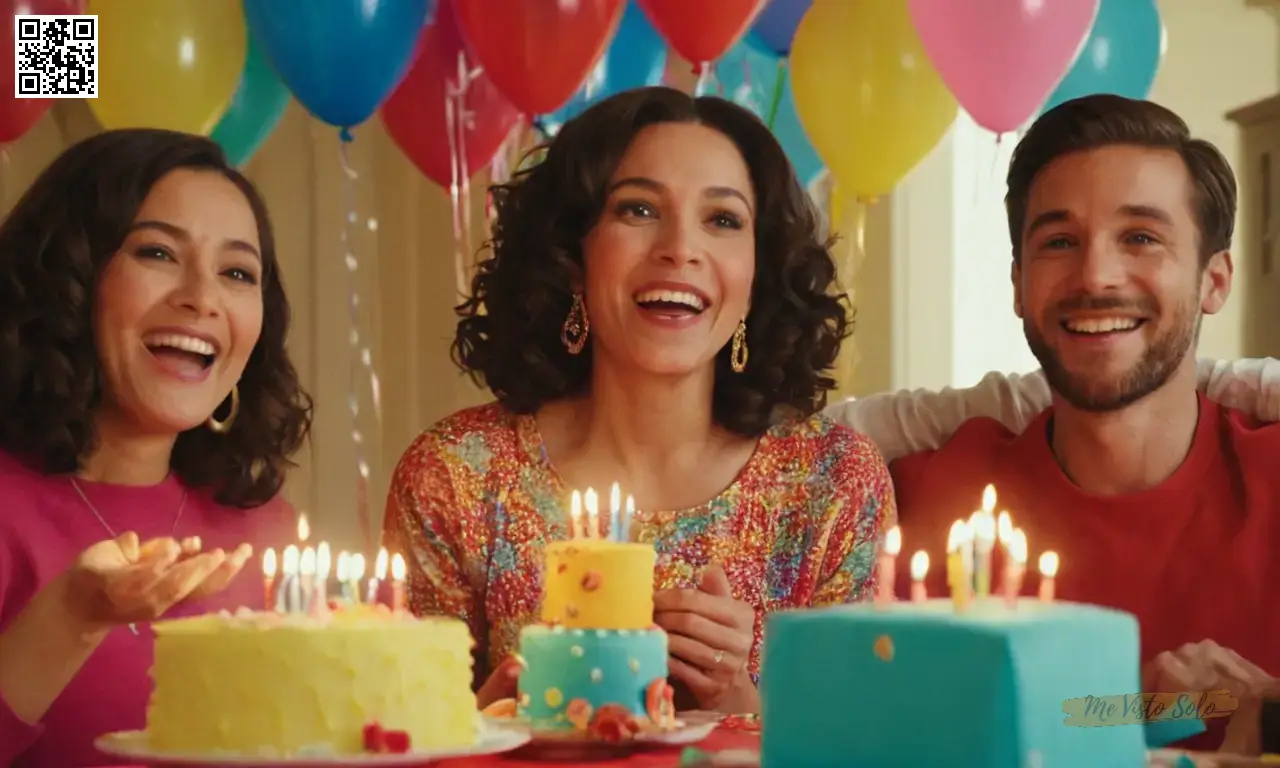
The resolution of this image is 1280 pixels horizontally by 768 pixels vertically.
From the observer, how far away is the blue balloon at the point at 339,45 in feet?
10.6

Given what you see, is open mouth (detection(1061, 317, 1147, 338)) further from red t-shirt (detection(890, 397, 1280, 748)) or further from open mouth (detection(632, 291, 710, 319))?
open mouth (detection(632, 291, 710, 319))

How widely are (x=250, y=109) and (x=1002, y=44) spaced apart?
1.69 meters

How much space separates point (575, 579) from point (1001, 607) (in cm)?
50

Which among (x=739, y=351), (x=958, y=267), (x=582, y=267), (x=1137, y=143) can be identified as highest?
(x=958, y=267)

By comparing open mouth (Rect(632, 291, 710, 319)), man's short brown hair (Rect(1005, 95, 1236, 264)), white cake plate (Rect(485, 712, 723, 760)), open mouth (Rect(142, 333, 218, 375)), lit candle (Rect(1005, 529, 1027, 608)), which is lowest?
white cake plate (Rect(485, 712, 723, 760))

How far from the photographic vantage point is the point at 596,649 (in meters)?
1.66

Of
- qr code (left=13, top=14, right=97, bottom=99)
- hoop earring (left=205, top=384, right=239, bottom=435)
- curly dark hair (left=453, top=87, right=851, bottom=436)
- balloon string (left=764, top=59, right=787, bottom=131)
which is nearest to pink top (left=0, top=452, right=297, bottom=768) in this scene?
hoop earring (left=205, top=384, right=239, bottom=435)

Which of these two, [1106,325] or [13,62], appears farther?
[13,62]

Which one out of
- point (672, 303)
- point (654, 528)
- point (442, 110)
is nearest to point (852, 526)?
point (654, 528)

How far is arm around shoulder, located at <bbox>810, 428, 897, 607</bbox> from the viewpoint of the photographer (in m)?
2.31

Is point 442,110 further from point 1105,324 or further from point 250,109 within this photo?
point 1105,324

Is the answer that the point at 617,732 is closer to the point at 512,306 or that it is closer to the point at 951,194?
the point at 512,306

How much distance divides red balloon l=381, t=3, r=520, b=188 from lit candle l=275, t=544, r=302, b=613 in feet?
6.83

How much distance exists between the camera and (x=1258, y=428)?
2.52m
